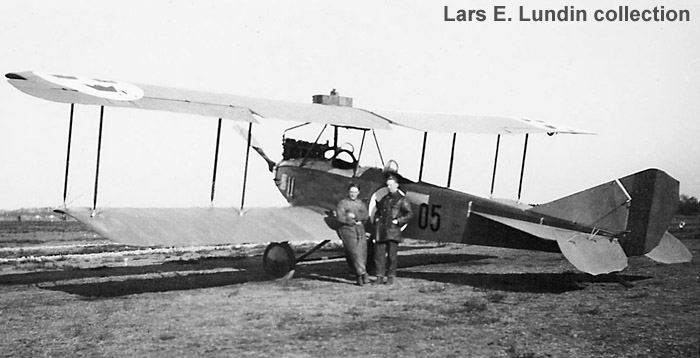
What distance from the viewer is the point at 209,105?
9633 mm

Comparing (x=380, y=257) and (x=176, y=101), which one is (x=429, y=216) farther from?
(x=176, y=101)

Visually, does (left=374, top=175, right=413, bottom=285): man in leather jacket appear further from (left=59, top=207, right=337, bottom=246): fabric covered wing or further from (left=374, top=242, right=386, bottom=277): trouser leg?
(left=59, top=207, right=337, bottom=246): fabric covered wing

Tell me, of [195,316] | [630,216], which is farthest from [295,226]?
[630,216]

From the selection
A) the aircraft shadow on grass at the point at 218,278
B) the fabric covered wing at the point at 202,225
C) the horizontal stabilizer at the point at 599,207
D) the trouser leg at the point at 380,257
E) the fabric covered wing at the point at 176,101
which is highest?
the fabric covered wing at the point at 176,101

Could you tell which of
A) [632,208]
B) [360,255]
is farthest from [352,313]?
[632,208]

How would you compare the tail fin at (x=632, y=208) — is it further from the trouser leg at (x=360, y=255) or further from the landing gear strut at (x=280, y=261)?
the landing gear strut at (x=280, y=261)

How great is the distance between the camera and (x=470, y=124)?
43.0ft

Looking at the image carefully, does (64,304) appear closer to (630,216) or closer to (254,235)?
(254,235)

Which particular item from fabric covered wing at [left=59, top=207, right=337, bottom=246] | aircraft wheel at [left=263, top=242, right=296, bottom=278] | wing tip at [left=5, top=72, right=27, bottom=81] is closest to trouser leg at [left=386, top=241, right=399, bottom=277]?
fabric covered wing at [left=59, top=207, right=337, bottom=246]

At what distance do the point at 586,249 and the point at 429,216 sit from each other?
2.69m

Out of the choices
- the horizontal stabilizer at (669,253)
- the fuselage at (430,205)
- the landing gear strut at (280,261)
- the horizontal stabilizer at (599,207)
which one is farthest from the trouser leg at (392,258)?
the horizontal stabilizer at (669,253)

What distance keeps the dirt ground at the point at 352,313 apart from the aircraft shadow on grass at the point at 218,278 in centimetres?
3

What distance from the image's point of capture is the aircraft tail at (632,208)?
880 centimetres

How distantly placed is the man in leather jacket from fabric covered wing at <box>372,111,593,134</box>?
1.81 metres
